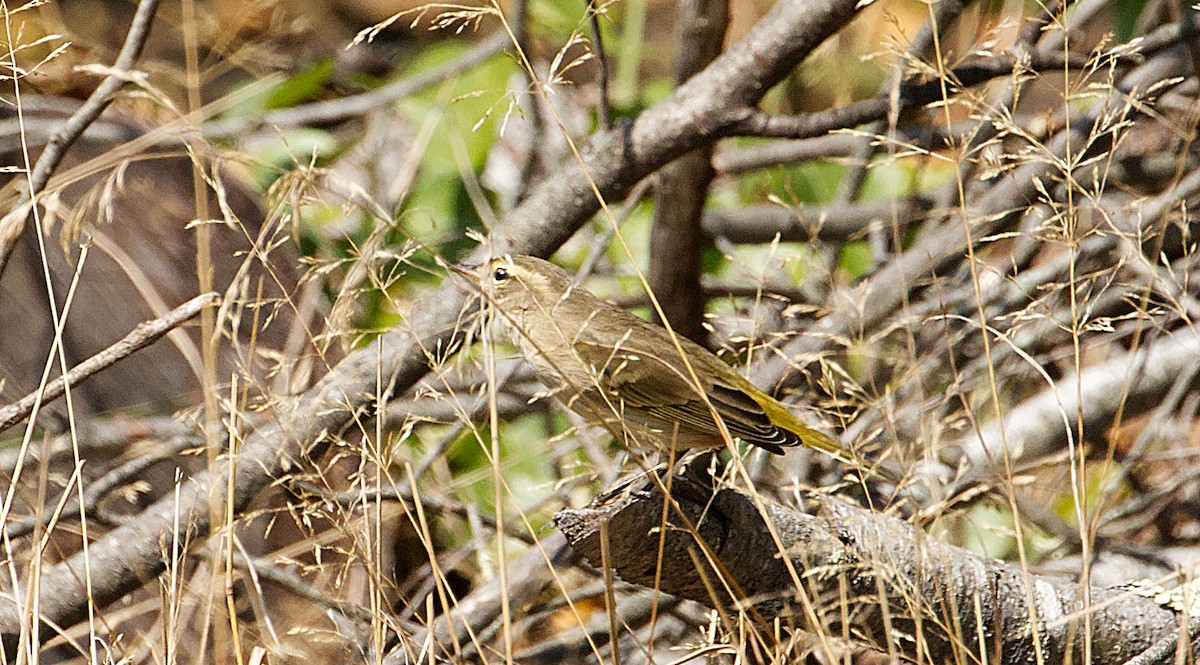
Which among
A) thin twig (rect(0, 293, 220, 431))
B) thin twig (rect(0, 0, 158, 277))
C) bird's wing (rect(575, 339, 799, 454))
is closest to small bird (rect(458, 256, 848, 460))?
bird's wing (rect(575, 339, 799, 454))

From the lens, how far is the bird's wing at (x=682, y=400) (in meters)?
2.27

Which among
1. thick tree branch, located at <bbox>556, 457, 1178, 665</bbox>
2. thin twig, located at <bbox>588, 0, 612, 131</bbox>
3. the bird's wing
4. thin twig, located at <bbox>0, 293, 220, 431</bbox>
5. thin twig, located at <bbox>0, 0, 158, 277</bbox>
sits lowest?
thick tree branch, located at <bbox>556, 457, 1178, 665</bbox>

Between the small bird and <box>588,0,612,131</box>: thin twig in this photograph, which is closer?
the small bird

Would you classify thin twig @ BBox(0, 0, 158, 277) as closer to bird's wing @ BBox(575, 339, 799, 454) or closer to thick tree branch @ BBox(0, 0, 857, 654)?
thick tree branch @ BBox(0, 0, 857, 654)

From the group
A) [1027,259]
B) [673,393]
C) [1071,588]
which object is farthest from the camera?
[1027,259]

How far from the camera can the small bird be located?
7.61ft

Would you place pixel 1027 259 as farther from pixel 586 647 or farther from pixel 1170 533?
pixel 586 647

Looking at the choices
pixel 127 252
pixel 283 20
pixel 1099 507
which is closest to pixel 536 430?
pixel 127 252

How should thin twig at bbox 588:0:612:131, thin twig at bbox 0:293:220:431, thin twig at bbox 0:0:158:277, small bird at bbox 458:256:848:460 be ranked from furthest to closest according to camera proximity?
thin twig at bbox 588:0:612:131
small bird at bbox 458:256:848:460
thin twig at bbox 0:0:158:277
thin twig at bbox 0:293:220:431

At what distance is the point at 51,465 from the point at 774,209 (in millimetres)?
2401

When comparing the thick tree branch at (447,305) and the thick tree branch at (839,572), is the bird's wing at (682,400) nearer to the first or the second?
the thick tree branch at (839,572)

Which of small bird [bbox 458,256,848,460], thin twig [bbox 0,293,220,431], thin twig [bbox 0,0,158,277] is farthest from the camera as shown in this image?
small bird [bbox 458,256,848,460]

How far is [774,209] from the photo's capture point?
395 centimetres

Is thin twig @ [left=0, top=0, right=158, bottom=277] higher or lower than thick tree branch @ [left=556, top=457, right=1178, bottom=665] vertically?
higher
